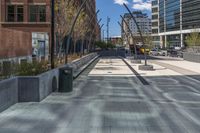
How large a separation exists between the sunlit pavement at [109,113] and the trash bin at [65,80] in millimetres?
484

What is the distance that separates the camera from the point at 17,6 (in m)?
59.4

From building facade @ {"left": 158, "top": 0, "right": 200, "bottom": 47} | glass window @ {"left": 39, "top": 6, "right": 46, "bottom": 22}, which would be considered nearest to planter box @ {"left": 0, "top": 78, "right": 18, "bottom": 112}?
glass window @ {"left": 39, "top": 6, "right": 46, "bottom": 22}

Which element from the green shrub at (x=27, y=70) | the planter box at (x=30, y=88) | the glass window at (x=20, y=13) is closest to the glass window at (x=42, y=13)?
the glass window at (x=20, y=13)

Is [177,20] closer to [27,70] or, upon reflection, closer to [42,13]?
[42,13]

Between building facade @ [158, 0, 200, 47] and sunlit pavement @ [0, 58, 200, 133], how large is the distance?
11452 cm

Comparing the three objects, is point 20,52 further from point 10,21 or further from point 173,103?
point 10,21

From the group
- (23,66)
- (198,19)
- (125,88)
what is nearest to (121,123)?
(23,66)

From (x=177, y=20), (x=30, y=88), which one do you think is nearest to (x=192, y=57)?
(x=30, y=88)

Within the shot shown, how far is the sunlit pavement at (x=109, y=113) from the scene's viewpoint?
381 inches

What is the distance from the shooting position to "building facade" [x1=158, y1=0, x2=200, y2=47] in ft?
449

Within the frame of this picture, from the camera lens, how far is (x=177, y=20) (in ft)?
500

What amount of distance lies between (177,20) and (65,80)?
139827 millimetres

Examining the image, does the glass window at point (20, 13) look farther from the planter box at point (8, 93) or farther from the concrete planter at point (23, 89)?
the planter box at point (8, 93)

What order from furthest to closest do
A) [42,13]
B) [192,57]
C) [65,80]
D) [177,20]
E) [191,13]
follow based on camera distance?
[177,20], [191,13], [42,13], [192,57], [65,80]
